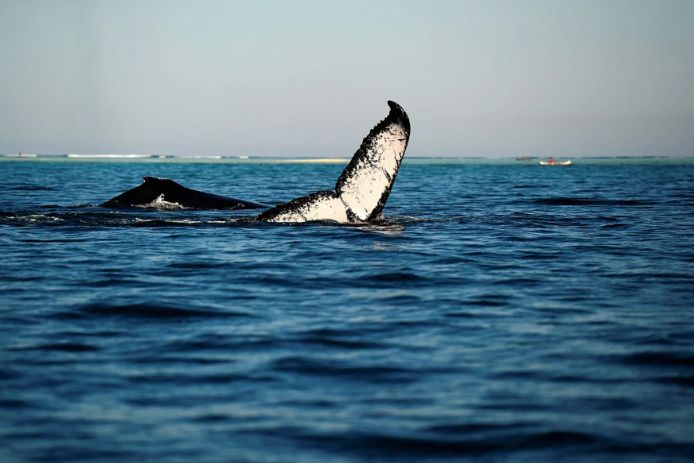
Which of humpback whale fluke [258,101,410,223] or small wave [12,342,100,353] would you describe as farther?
humpback whale fluke [258,101,410,223]

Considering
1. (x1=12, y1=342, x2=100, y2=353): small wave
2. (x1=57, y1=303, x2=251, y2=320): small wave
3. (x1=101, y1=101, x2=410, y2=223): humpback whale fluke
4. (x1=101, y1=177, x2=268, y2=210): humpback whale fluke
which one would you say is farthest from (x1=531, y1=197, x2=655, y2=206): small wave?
(x1=12, y1=342, x2=100, y2=353): small wave

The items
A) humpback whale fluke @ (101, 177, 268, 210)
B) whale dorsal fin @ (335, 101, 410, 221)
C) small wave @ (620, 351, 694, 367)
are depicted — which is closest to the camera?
small wave @ (620, 351, 694, 367)

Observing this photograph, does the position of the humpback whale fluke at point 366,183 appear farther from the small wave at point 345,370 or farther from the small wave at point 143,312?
the small wave at point 345,370

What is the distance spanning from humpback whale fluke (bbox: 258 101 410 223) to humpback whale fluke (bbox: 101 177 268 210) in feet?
18.7

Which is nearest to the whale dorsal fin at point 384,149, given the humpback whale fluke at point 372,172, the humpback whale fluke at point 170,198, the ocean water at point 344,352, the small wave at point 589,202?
the humpback whale fluke at point 372,172

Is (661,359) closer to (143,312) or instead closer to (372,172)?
(143,312)

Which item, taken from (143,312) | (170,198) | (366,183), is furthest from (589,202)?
(143,312)

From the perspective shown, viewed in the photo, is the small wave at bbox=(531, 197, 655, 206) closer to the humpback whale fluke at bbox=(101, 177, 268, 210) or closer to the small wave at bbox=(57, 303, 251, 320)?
the humpback whale fluke at bbox=(101, 177, 268, 210)

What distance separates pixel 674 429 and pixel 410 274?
598 centimetres

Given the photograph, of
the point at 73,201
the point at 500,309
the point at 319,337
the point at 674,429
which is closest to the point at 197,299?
the point at 319,337

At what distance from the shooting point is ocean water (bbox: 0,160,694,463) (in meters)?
5.18

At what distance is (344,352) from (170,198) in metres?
13.0

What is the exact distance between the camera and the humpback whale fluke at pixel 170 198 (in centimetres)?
1933

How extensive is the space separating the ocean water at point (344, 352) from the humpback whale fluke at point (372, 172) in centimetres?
55
